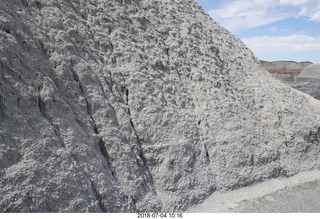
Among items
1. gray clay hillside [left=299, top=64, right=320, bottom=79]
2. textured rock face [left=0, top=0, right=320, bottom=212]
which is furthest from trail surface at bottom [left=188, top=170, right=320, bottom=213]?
gray clay hillside [left=299, top=64, right=320, bottom=79]

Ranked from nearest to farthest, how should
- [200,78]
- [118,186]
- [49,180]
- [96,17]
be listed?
[49,180] → [118,186] → [96,17] → [200,78]

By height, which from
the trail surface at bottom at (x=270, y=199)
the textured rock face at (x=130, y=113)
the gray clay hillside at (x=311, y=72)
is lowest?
the gray clay hillside at (x=311, y=72)

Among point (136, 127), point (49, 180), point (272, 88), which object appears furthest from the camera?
point (272, 88)

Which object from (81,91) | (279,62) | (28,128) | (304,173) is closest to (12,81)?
(28,128)

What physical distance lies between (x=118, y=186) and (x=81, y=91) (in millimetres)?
1697

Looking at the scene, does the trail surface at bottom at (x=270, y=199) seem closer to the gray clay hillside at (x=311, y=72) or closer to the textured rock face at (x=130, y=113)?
the textured rock face at (x=130, y=113)

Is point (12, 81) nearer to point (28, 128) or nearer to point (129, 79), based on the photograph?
point (28, 128)

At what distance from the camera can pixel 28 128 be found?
4.91 meters

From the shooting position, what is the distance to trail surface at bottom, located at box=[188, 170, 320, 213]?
20.6 feet

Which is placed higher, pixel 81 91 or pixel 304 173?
pixel 81 91

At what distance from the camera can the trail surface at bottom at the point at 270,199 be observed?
20.6 feet

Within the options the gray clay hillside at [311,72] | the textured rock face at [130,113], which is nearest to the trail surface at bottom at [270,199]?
the textured rock face at [130,113]

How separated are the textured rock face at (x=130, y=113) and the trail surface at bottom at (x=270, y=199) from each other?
21cm

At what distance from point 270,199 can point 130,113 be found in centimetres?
307
